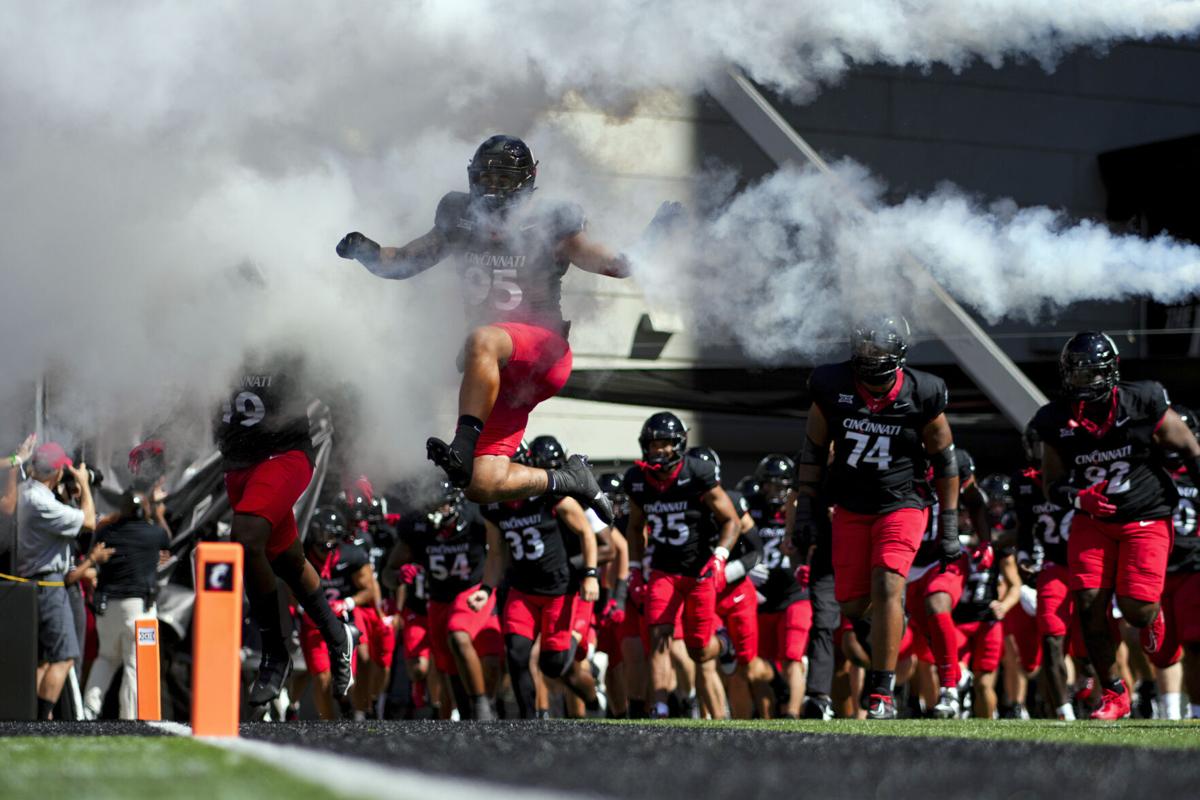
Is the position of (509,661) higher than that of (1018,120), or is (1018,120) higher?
(1018,120)

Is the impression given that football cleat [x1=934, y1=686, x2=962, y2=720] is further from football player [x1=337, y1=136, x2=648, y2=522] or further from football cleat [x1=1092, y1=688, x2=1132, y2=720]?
football player [x1=337, y1=136, x2=648, y2=522]

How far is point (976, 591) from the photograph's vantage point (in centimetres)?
1270

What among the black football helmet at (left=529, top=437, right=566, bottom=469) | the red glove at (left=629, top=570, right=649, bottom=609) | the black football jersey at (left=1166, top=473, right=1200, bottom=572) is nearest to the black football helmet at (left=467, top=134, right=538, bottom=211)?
the black football helmet at (left=529, top=437, right=566, bottom=469)

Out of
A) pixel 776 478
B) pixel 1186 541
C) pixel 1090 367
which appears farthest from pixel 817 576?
pixel 1090 367

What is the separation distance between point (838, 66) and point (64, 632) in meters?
5.71

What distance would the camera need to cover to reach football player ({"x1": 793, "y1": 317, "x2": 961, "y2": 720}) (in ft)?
25.8

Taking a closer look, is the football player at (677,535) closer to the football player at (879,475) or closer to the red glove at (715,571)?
the red glove at (715,571)

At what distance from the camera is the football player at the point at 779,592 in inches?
476

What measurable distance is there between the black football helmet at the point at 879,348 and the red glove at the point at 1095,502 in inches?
50.5

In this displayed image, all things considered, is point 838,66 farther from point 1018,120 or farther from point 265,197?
point 1018,120

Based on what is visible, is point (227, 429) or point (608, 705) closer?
point (227, 429)

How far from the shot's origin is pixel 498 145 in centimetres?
707

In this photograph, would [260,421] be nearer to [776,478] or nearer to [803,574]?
[803,574]

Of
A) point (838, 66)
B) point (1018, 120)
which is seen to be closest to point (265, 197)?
point (838, 66)
